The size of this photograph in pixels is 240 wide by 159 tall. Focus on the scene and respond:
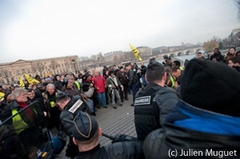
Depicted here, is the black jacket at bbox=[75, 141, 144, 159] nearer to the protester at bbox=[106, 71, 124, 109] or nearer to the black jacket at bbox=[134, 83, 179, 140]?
the black jacket at bbox=[134, 83, 179, 140]

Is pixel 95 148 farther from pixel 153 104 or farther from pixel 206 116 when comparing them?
pixel 206 116

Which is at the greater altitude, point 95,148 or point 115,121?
point 95,148

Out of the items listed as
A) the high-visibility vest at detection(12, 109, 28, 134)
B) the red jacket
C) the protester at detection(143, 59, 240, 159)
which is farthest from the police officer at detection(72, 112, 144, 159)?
the red jacket

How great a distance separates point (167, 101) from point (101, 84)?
22.9 ft

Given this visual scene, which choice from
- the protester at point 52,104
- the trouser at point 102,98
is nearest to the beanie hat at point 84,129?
the protester at point 52,104

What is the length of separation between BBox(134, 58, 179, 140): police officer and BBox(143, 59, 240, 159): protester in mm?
754

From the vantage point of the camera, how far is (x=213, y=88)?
0.88 meters

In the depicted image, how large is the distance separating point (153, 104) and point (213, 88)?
1145 millimetres

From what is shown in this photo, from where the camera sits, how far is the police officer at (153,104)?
178 centimetres

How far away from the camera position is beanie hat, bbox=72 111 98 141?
5.49 ft

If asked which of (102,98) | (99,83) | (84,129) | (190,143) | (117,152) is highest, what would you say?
(190,143)

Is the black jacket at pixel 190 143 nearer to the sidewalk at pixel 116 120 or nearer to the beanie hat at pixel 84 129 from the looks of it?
the beanie hat at pixel 84 129

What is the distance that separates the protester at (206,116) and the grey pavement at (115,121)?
442 centimetres

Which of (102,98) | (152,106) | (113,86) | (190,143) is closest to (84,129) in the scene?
(152,106)
